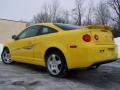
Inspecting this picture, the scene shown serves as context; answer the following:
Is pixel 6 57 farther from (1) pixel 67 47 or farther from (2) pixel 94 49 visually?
(2) pixel 94 49

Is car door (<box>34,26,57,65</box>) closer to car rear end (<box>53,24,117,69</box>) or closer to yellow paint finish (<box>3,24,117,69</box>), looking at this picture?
yellow paint finish (<box>3,24,117,69</box>)

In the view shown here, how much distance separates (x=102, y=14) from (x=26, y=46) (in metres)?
63.0

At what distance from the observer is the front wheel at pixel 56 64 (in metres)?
6.99

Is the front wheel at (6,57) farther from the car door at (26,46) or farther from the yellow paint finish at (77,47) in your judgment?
the yellow paint finish at (77,47)

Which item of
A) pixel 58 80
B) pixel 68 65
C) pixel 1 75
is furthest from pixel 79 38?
pixel 1 75

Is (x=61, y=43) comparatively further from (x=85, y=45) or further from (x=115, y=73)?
(x=115, y=73)

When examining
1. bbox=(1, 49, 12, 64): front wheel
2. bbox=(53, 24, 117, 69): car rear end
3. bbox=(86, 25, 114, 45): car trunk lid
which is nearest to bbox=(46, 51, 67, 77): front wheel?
bbox=(53, 24, 117, 69): car rear end

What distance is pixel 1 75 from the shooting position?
7.34 m

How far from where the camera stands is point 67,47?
6.79 meters

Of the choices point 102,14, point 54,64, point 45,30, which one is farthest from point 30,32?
point 102,14

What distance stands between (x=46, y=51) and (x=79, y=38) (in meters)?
1.27

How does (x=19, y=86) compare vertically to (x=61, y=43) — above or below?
below

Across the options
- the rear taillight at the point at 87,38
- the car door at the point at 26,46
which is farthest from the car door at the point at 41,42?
the rear taillight at the point at 87,38

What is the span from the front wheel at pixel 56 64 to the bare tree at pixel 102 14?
200 ft
